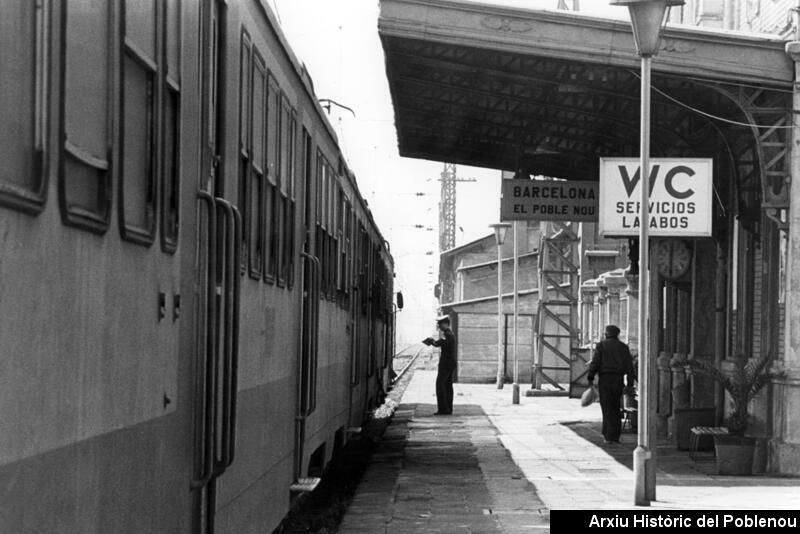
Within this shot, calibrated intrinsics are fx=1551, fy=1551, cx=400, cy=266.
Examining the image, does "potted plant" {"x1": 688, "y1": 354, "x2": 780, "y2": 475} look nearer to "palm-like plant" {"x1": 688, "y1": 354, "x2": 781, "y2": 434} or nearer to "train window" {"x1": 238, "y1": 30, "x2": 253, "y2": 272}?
"palm-like plant" {"x1": 688, "y1": 354, "x2": 781, "y2": 434}

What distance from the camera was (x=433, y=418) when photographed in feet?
89.0

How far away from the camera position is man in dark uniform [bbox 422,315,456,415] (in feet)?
87.2

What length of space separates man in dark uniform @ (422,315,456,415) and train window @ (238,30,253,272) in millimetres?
18694

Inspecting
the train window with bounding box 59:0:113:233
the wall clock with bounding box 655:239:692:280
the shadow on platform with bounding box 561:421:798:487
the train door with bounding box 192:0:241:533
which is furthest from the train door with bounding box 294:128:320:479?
the wall clock with bounding box 655:239:692:280

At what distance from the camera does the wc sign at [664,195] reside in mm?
13336

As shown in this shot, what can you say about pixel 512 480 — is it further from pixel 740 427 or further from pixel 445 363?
pixel 445 363

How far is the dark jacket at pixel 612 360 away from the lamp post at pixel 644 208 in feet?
23.9

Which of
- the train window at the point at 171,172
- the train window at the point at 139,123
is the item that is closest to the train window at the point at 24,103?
the train window at the point at 139,123

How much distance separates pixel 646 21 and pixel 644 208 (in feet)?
4.91

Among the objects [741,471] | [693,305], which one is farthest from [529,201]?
[741,471]

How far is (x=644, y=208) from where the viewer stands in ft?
41.3

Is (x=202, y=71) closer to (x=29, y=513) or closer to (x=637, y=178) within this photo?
(x=29, y=513)

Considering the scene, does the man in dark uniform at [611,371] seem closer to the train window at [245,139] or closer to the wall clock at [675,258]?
the wall clock at [675,258]

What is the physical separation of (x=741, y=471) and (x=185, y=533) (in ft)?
36.5
